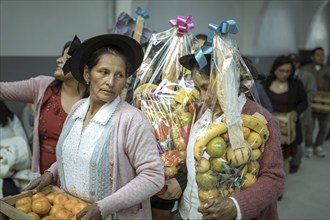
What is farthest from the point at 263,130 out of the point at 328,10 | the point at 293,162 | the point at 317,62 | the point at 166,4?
the point at 328,10

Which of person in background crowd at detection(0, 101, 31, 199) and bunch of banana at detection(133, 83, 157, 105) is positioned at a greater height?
bunch of banana at detection(133, 83, 157, 105)

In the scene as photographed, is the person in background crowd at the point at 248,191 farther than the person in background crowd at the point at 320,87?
No

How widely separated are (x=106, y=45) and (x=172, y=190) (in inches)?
24.4

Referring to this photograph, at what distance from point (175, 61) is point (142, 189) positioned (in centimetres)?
74

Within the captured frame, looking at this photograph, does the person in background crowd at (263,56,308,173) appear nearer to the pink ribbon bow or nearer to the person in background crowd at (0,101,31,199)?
the pink ribbon bow

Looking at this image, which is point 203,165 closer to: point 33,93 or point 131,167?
point 131,167

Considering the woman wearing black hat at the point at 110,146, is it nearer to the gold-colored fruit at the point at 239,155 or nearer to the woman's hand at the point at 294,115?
the gold-colored fruit at the point at 239,155

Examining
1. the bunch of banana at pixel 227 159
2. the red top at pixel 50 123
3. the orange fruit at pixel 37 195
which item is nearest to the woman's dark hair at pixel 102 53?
the bunch of banana at pixel 227 159

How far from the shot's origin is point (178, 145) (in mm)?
1371

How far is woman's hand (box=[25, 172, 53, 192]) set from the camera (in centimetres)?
137

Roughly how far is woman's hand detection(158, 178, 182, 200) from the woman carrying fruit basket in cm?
3

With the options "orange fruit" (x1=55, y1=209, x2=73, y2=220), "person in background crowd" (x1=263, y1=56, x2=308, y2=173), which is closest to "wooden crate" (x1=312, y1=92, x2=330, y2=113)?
"person in background crowd" (x1=263, y1=56, x2=308, y2=173)

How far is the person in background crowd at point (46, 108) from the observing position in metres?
1.84

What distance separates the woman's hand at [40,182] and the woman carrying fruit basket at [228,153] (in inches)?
22.8
